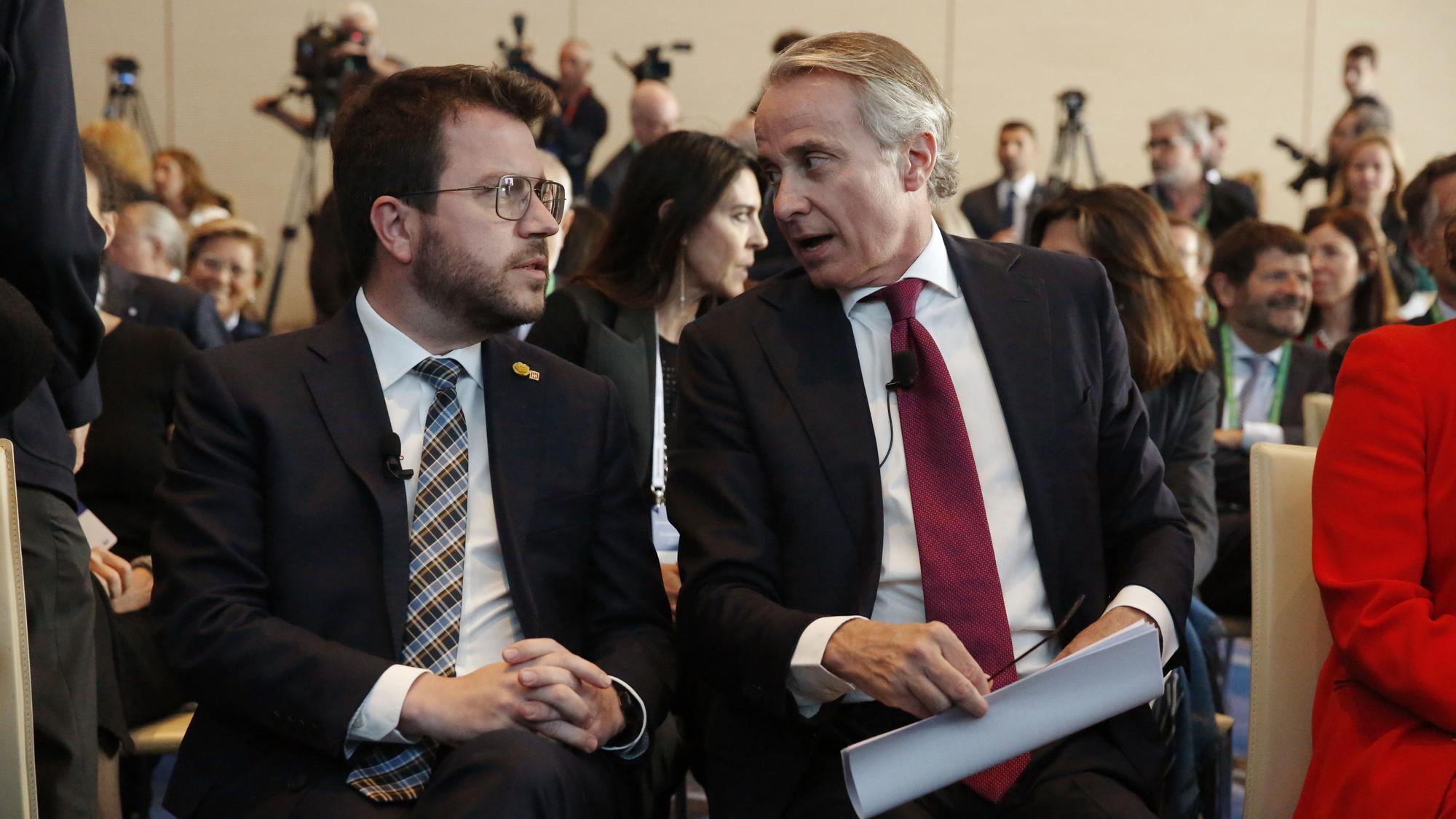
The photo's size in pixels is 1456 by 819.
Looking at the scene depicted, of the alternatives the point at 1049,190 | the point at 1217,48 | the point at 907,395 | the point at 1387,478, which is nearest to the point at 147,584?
the point at 907,395

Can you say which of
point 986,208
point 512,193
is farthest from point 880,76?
point 986,208

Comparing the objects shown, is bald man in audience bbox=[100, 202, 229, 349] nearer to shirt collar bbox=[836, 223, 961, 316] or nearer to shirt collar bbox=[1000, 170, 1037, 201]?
shirt collar bbox=[836, 223, 961, 316]

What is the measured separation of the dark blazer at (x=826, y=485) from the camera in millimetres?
1796

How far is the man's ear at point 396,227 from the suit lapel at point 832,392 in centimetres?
49

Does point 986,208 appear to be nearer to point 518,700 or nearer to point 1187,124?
point 1187,124

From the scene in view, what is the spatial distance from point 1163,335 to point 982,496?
1253mm

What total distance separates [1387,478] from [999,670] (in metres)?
0.53

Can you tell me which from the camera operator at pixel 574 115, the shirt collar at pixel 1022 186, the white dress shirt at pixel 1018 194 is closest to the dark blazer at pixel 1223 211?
the white dress shirt at pixel 1018 194

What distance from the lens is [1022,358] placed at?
6.19 ft

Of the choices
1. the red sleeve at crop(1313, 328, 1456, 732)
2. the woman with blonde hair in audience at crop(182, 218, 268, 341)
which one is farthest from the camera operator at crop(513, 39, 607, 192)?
the red sleeve at crop(1313, 328, 1456, 732)

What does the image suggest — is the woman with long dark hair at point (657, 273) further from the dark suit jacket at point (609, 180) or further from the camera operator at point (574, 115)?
the camera operator at point (574, 115)

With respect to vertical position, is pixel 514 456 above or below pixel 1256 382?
above

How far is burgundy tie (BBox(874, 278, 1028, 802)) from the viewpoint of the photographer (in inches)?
69.3

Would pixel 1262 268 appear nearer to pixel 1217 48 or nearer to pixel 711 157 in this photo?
pixel 711 157
